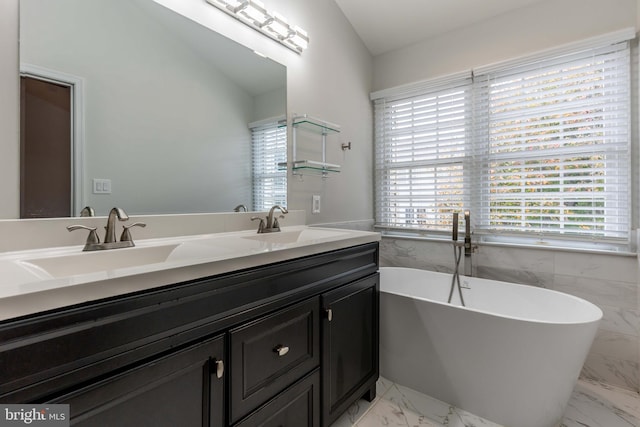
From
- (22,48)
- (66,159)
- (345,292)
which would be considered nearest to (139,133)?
(66,159)

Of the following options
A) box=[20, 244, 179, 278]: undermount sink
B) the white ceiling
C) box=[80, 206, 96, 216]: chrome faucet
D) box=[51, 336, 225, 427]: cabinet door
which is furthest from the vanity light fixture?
box=[51, 336, 225, 427]: cabinet door

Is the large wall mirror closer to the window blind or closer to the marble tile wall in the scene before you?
the window blind

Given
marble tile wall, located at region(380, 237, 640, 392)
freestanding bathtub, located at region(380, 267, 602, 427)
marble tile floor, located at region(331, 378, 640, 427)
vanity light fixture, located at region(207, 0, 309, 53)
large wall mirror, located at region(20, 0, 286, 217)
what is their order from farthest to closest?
marble tile wall, located at region(380, 237, 640, 392)
vanity light fixture, located at region(207, 0, 309, 53)
marble tile floor, located at region(331, 378, 640, 427)
freestanding bathtub, located at region(380, 267, 602, 427)
large wall mirror, located at region(20, 0, 286, 217)

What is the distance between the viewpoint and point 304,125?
6.98 feet

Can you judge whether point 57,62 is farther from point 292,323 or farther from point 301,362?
point 301,362

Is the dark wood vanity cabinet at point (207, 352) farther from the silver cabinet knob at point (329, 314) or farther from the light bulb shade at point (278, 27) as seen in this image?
the light bulb shade at point (278, 27)

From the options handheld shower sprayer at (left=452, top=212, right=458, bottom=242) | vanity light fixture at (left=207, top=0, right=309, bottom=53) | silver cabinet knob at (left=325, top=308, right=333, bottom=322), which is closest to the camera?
silver cabinet knob at (left=325, top=308, right=333, bottom=322)

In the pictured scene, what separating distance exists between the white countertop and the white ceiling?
1.87 m

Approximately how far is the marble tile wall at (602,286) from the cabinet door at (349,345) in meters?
1.16

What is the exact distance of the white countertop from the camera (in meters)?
0.60

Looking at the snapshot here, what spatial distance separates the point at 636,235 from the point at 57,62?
2.96m

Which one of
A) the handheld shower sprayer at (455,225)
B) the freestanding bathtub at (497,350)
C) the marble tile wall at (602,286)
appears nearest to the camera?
the freestanding bathtub at (497,350)

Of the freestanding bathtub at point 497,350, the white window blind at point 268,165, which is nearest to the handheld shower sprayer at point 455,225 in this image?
the freestanding bathtub at point 497,350

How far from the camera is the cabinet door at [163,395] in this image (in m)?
0.67
